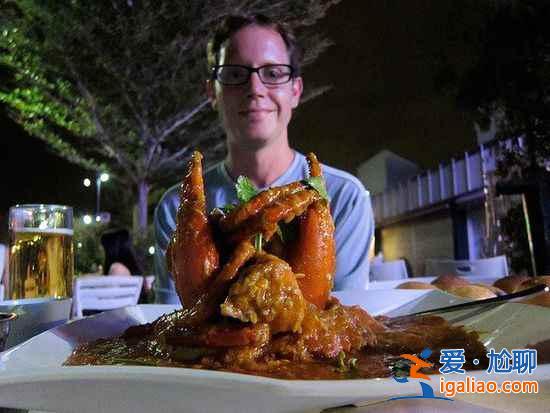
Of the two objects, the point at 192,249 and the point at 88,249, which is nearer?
the point at 192,249

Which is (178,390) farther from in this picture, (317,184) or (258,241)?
(317,184)

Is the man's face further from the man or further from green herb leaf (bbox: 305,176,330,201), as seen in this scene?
green herb leaf (bbox: 305,176,330,201)

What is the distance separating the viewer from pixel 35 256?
5.11ft

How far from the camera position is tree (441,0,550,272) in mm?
5578

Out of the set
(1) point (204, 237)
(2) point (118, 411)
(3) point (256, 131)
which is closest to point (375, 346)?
(1) point (204, 237)

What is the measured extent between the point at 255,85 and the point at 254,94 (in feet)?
0.13

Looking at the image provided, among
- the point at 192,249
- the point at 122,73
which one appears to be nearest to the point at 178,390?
the point at 192,249

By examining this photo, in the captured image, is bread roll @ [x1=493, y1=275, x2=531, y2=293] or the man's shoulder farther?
→ the man's shoulder

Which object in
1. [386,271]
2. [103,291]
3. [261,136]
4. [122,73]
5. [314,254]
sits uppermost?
[122,73]

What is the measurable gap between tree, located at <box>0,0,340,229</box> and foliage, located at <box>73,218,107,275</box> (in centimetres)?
139

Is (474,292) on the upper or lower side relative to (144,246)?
lower

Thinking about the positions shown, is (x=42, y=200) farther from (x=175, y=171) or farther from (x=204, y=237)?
(x=204, y=237)

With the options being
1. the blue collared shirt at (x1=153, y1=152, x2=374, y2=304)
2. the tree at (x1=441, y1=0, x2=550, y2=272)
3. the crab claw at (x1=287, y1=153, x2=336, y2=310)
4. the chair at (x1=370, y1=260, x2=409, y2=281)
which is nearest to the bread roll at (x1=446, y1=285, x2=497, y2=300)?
the blue collared shirt at (x1=153, y1=152, x2=374, y2=304)

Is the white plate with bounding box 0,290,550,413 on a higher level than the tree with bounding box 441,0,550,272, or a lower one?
lower
